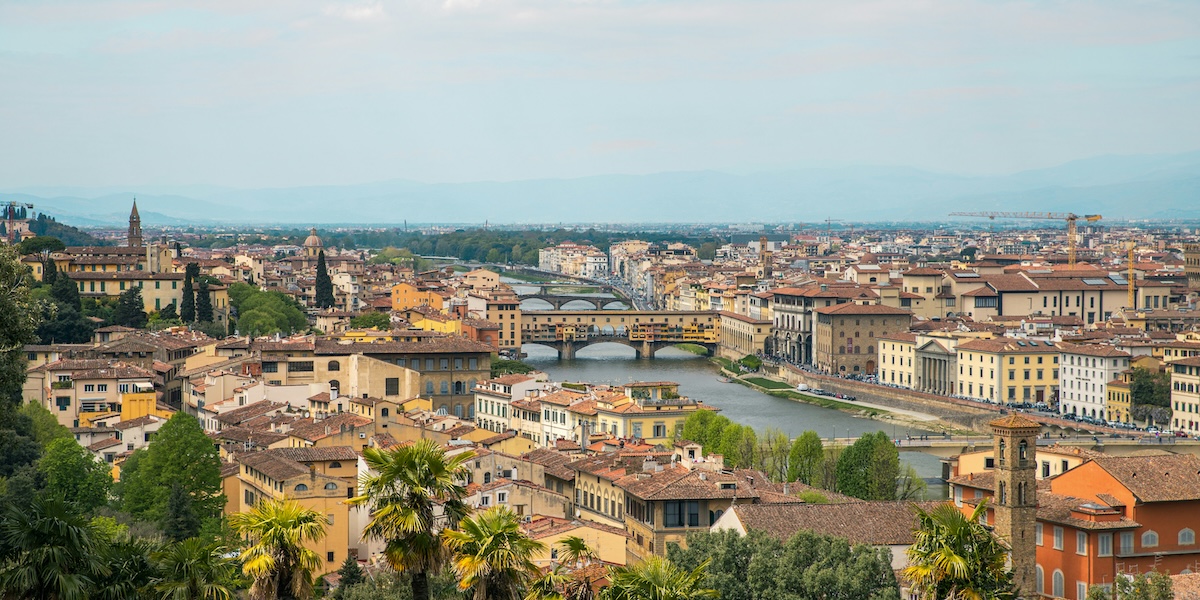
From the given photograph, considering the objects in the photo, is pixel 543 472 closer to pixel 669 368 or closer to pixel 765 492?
pixel 765 492

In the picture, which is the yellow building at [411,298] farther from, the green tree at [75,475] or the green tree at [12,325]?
the green tree at [12,325]

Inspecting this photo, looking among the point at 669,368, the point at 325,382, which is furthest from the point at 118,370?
the point at 669,368

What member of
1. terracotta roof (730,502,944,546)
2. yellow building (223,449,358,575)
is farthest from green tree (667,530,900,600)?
yellow building (223,449,358,575)

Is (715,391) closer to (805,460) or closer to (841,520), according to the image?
(805,460)

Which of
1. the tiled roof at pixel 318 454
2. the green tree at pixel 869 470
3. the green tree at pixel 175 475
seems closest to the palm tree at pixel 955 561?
the tiled roof at pixel 318 454

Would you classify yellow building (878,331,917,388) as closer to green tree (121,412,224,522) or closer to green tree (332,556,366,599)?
green tree (121,412,224,522)
